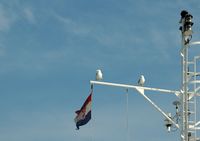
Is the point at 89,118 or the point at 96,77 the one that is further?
the point at 89,118

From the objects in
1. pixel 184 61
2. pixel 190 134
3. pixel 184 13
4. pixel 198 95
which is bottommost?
pixel 190 134

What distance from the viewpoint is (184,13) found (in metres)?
27.5

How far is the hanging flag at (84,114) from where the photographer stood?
28797mm

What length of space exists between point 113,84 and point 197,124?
14.7ft

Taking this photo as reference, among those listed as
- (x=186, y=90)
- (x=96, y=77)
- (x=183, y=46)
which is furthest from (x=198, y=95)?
(x=96, y=77)

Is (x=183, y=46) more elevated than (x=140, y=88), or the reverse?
(x=183, y=46)

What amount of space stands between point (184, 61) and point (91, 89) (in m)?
4.97

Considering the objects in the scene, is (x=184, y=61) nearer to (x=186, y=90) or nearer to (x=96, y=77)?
(x=186, y=90)

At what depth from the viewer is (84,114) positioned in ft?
95.7

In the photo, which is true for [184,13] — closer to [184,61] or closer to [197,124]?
[184,61]

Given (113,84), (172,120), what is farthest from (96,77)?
(172,120)

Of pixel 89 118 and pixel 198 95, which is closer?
pixel 198 95

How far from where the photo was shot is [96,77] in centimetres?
2597

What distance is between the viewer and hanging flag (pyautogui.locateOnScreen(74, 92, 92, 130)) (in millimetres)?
28797
